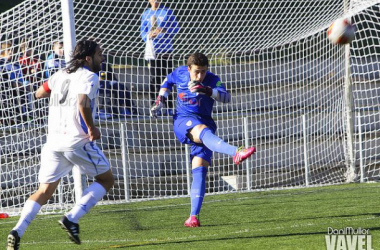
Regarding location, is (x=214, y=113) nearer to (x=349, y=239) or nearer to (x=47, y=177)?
(x=47, y=177)

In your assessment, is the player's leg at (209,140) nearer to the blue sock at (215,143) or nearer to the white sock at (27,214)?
the blue sock at (215,143)

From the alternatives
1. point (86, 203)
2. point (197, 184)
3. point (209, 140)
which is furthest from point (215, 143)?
point (86, 203)

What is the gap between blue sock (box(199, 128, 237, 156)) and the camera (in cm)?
692

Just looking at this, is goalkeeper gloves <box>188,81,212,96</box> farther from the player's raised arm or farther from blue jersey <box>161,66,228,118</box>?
blue jersey <box>161,66,228,118</box>

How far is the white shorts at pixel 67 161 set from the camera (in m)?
6.04

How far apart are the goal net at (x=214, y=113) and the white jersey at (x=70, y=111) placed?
3.78m

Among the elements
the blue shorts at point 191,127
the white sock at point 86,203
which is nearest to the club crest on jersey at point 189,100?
the blue shorts at point 191,127

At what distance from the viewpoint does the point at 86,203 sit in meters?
6.05

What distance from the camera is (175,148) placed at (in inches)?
478

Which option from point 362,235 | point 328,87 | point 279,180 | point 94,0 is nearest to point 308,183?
point 279,180

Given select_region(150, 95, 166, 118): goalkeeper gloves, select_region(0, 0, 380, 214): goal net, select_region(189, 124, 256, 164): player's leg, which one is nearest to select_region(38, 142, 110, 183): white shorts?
select_region(189, 124, 256, 164): player's leg

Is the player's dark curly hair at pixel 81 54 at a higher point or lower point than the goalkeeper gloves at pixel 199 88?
higher

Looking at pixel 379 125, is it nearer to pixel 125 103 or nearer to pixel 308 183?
pixel 308 183

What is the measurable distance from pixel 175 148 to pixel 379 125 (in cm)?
422
